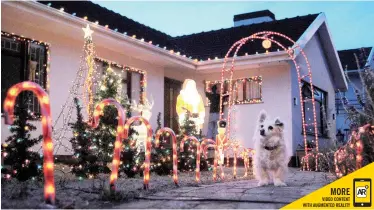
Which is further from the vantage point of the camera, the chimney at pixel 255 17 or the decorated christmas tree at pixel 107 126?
the chimney at pixel 255 17

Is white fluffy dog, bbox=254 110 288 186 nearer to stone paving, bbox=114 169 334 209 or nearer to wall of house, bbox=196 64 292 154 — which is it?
stone paving, bbox=114 169 334 209

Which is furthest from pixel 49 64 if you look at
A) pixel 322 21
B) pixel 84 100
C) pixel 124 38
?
pixel 322 21

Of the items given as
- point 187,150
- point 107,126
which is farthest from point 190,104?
point 107,126

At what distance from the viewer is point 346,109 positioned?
5527 mm

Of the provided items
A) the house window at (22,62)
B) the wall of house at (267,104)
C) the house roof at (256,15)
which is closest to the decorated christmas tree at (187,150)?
the house window at (22,62)

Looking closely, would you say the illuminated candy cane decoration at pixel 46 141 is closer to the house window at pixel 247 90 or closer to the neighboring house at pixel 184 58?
the neighboring house at pixel 184 58

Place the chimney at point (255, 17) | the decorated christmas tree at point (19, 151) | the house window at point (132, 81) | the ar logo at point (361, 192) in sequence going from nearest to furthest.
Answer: the ar logo at point (361, 192), the decorated christmas tree at point (19, 151), the house window at point (132, 81), the chimney at point (255, 17)

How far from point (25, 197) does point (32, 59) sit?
5.10 meters

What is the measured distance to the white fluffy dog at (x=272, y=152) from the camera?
234 inches

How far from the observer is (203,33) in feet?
51.5

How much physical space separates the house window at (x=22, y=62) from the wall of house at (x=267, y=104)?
5.99 m

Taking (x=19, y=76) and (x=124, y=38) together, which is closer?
(x=19, y=76)

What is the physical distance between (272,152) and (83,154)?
2.87 meters

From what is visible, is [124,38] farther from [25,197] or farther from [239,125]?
[25,197]
